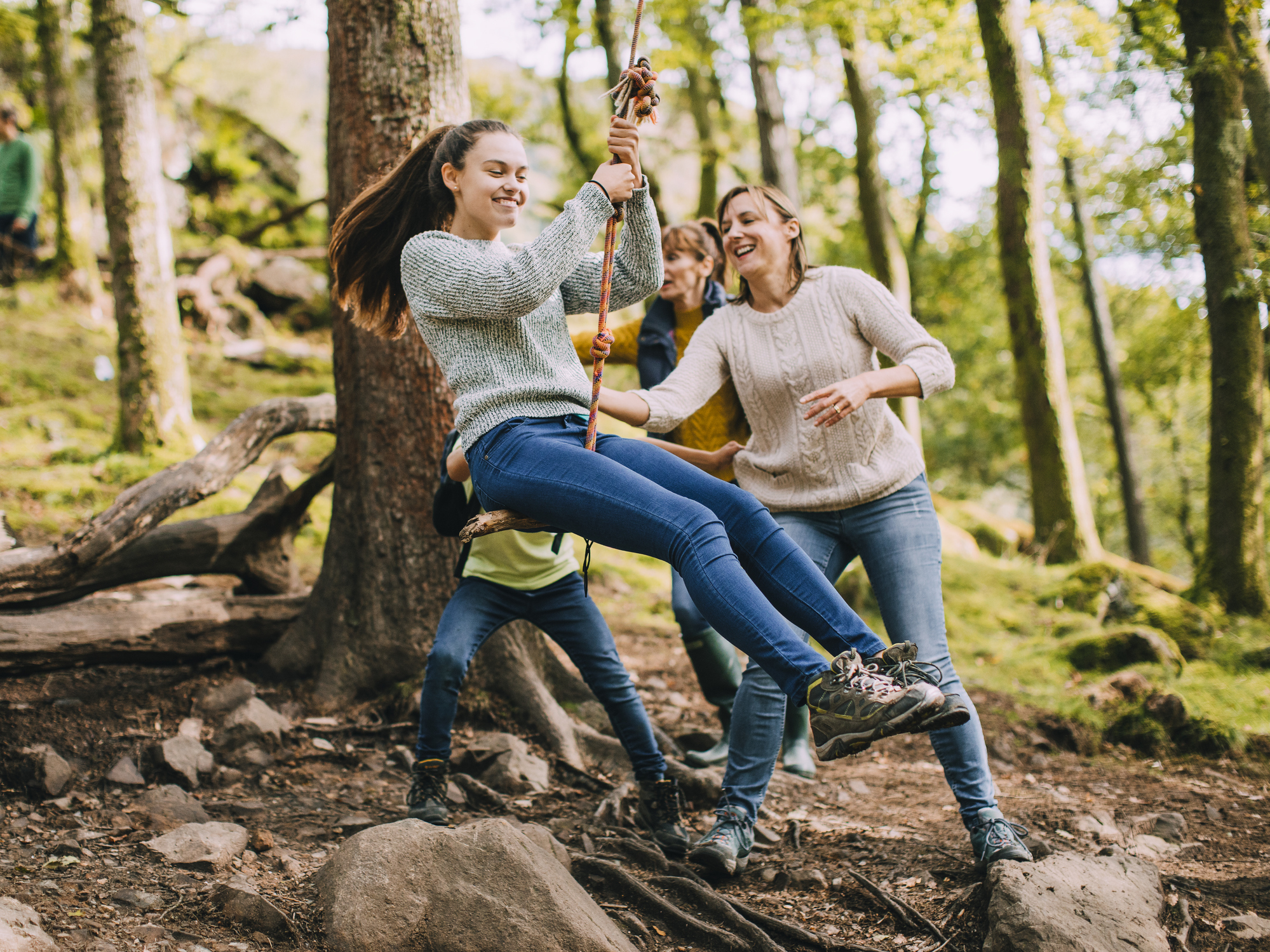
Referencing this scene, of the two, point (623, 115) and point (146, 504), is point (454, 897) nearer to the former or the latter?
point (623, 115)

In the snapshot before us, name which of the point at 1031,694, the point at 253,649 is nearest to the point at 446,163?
the point at 253,649

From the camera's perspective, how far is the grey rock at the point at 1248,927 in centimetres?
265

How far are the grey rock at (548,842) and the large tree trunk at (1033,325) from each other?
8686mm

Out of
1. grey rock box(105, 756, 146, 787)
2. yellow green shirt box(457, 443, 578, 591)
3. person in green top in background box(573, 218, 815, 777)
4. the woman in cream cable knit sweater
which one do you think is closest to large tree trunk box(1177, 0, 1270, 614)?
person in green top in background box(573, 218, 815, 777)

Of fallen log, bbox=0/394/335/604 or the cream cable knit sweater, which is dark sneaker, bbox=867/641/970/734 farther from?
fallen log, bbox=0/394/335/604

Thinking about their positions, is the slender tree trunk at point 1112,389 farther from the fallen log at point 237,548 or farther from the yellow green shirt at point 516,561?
the yellow green shirt at point 516,561

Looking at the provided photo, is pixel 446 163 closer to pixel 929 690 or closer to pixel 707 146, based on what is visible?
pixel 929 690

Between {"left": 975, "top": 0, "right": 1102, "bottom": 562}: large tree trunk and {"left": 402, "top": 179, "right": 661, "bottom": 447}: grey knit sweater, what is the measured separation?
28.8ft

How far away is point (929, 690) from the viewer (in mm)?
2373

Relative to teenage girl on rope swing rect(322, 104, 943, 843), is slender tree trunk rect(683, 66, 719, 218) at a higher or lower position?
higher

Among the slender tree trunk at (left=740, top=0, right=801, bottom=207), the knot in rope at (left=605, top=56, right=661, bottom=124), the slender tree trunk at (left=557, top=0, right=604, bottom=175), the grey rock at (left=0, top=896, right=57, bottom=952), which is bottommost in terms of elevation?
the grey rock at (left=0, top=896, right=57, bottom=952)

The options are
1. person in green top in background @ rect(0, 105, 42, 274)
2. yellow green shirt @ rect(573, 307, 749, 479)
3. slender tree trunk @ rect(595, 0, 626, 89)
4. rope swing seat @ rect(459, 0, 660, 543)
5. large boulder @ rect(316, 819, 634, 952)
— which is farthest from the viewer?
slender tree trunk @ rect(595, 0, 626, 89)

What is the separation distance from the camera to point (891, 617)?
3160 millimetres

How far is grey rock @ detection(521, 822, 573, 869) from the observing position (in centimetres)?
304
